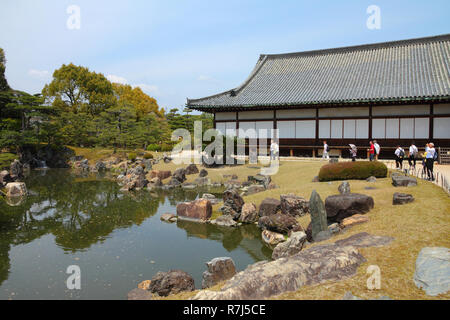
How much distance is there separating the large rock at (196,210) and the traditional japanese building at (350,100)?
14.4 metres

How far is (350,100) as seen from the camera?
22766 millimetres

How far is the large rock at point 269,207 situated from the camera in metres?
12.4

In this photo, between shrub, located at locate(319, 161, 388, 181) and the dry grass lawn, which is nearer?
the dry grass lawn

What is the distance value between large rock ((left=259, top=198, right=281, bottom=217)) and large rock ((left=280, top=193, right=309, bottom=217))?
298 millimetres

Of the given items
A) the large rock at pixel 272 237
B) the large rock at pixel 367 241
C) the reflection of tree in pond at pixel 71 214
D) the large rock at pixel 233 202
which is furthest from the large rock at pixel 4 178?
the large rock at pixel 367 241

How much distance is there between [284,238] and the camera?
410 inches

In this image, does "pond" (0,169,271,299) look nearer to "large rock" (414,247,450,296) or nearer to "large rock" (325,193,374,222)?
"large rock" (325,193,374,222)

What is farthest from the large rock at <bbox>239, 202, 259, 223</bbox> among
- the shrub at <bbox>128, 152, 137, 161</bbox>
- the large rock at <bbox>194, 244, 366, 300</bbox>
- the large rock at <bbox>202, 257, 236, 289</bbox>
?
the shrub at <bbox>128, 152, 137, 161</bbox>

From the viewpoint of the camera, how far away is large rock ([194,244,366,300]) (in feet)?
16.3

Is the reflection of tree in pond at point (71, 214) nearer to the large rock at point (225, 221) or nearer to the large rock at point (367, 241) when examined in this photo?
the large rock at point (225, 221)

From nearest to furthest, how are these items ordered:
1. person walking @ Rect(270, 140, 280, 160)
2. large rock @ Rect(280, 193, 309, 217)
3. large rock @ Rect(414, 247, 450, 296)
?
large rock @ Rect(414, 247, 450, 296), large rock @ Rect(280, 193, 309, 217), person walking @ Rect(270, 140, 280, 160)

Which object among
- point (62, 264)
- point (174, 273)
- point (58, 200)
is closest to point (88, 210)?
point (58, 200)
